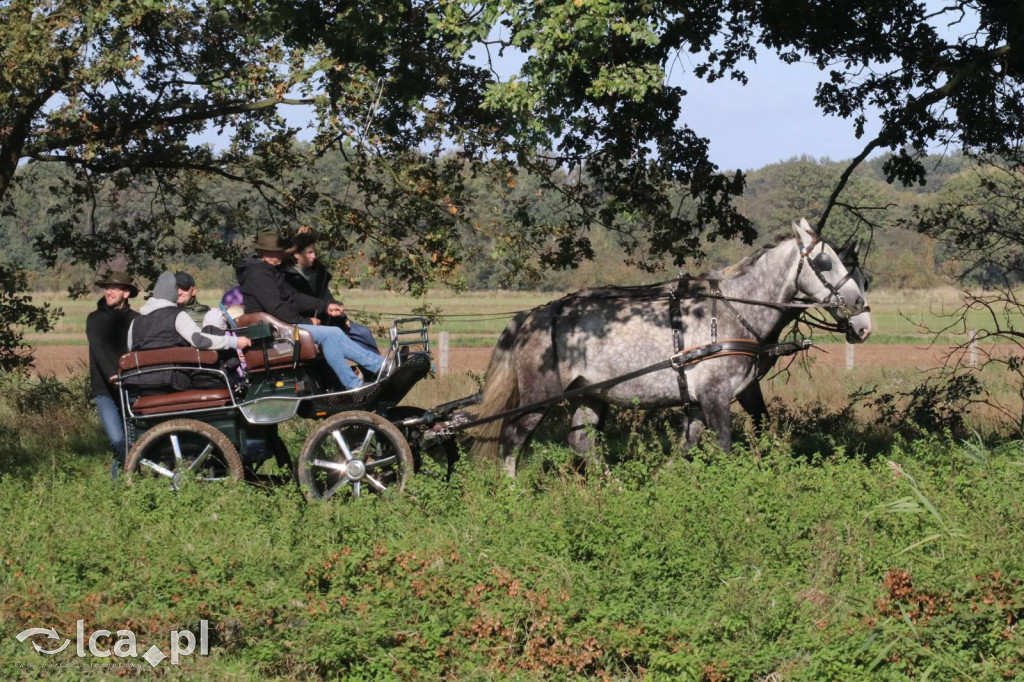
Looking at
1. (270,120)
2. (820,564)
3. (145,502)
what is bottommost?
(820,564)

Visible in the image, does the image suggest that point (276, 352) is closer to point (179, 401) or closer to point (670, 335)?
point (179, 401)

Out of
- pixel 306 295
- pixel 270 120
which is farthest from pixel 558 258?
pixel 270 120

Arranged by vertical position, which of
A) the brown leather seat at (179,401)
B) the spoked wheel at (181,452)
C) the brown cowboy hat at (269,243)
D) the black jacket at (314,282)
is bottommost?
the spoked wheel at (181,452)

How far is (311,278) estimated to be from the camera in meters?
9.39

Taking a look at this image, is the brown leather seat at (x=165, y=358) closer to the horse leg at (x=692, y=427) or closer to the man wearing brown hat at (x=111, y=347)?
A: the man wearing brown hat at (x=111, y=347)

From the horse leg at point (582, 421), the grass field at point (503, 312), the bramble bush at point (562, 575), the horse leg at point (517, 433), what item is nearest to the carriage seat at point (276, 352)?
the bramble bush at point (562, 575)

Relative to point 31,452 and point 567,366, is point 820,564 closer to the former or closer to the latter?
point 567,366

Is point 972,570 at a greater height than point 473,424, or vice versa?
point 473,424

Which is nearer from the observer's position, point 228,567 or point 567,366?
point 228,567

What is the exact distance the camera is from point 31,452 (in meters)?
11.2

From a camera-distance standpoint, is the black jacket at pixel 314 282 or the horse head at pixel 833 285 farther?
the black jacket at pixel 314 282

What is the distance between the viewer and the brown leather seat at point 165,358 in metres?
8.40

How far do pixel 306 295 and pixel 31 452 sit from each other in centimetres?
425

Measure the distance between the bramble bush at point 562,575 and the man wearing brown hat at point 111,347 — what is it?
1499 millimetres
